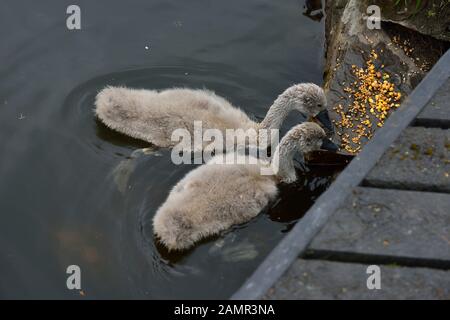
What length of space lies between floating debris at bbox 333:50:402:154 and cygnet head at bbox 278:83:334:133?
0.12m

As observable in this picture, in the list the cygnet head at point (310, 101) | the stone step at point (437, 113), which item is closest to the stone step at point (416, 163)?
the stone step at point (437, 113)

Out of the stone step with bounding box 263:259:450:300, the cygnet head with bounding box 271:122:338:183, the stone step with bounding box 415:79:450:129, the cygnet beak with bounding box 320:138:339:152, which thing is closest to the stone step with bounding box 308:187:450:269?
the stone step with bounding box 263:259:450:300

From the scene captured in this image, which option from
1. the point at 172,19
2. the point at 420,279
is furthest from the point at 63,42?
the point at 420,279

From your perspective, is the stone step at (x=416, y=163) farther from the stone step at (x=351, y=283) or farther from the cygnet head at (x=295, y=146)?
the cygnet head at (x=295, y=146)

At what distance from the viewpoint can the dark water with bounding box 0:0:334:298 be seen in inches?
203

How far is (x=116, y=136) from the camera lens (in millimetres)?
6488

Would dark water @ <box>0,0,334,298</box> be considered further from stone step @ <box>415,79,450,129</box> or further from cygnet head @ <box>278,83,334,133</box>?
stone step @ <box>415,79,450,129</box>

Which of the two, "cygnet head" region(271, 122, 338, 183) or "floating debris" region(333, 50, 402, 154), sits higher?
"floating debris" region(333, 50, 402, 154)

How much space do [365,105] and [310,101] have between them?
1.70ft

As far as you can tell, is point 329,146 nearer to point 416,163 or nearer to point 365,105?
point 365,105

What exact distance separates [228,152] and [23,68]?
2419 millimetres

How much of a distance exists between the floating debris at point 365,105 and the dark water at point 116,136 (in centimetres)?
50

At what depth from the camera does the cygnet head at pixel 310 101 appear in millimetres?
6434

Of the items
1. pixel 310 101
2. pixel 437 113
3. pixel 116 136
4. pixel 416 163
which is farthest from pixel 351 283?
pixel 116 136
